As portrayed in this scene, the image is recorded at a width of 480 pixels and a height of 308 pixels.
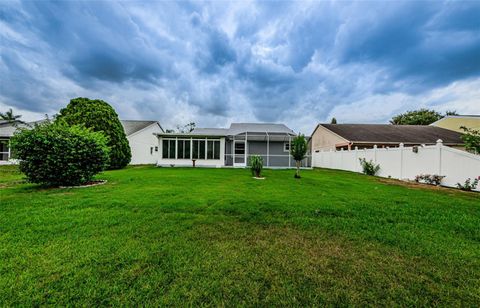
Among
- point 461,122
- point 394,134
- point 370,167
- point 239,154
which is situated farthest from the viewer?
point 461,122

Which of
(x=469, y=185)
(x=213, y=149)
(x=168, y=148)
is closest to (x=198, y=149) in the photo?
(x=213, y=149)

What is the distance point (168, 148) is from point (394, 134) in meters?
22.8

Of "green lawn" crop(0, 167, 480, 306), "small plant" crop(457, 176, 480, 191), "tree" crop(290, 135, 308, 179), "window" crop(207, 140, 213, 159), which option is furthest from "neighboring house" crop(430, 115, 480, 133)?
"window" crop(207, 140, 213, 159)

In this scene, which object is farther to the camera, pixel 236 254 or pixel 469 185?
pixel 469 185

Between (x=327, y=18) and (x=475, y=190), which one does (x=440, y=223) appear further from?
(x=327, y=18)

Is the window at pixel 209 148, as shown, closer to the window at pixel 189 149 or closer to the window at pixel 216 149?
the window at pixel 189 149

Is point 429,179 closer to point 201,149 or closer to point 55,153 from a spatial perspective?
point 201,149

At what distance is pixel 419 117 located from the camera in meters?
34.9

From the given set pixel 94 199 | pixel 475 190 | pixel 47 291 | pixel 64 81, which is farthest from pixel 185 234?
pixel 64 81

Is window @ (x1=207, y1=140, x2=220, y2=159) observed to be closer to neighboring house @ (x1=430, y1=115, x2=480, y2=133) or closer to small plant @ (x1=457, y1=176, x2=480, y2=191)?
small plant @ (x1=457, y1=176, x2=480, y2=191)

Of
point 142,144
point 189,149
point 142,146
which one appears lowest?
point 189,149

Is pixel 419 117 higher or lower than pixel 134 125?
higher

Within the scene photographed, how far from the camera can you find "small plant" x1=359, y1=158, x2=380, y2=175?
40.6ft

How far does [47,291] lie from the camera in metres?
1.82
